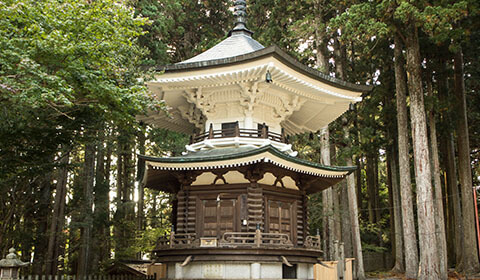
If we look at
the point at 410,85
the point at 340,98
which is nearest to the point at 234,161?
the point at 340,98

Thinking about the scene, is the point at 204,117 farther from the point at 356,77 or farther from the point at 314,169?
the point at 356,77

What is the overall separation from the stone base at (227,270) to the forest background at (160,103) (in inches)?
173

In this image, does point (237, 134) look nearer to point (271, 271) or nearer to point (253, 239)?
point (253, 239)

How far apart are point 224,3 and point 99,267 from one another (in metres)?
16.2

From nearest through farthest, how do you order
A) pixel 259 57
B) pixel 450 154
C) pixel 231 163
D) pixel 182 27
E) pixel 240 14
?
1. pixel 259 57
2. pixel 231 163
3. pixel 240 14
4. pixel 450 154
5. pixel 182 27

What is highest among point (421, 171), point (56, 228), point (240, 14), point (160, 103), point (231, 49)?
point (240, 14)

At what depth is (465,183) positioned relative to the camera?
18.5 meters

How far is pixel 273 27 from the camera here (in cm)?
2159

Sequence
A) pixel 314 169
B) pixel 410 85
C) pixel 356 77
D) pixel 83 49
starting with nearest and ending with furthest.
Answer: pixel 83 49 < pixel 314 169 < pixel 410 85 < pixel 356 77

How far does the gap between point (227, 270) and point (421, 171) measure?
8.19m

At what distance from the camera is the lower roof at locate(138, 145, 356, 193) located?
37.7ft

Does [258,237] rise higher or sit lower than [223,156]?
lower

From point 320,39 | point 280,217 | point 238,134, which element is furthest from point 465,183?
point 238,134

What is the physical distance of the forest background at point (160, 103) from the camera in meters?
9.55
